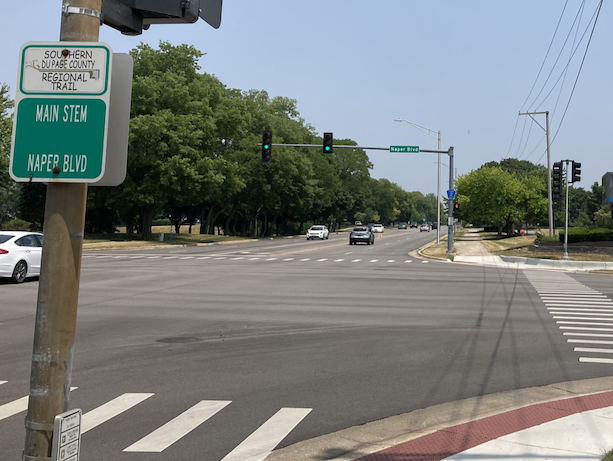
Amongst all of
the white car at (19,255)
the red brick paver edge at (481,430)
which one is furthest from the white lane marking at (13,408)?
the white car at (19,255)

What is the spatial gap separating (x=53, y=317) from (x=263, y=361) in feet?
20.3

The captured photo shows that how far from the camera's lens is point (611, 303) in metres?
16.1

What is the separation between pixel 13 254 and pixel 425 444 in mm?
16402

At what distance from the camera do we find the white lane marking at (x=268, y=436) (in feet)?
17.6

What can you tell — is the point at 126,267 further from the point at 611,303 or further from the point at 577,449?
the point at 577,449

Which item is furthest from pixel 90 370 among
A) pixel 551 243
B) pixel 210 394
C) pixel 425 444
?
pixel 551 243

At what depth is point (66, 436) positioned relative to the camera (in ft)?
9.46

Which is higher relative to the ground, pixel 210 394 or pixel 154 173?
pixel 154 173

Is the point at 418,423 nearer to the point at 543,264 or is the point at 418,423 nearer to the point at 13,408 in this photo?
the point at 13,408

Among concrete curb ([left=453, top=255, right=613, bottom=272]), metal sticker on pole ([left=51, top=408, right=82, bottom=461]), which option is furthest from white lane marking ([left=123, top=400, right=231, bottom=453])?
concrete curb ([left=453, top=255, right=613, bottom=272])

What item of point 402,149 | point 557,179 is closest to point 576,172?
point 557,179

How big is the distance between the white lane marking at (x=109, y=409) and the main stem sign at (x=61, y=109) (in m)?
3.79

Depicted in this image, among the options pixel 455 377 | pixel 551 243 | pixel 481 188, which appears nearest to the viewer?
pixel 455 377

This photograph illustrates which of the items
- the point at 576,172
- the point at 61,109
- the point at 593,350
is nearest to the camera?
the point at 61,109
